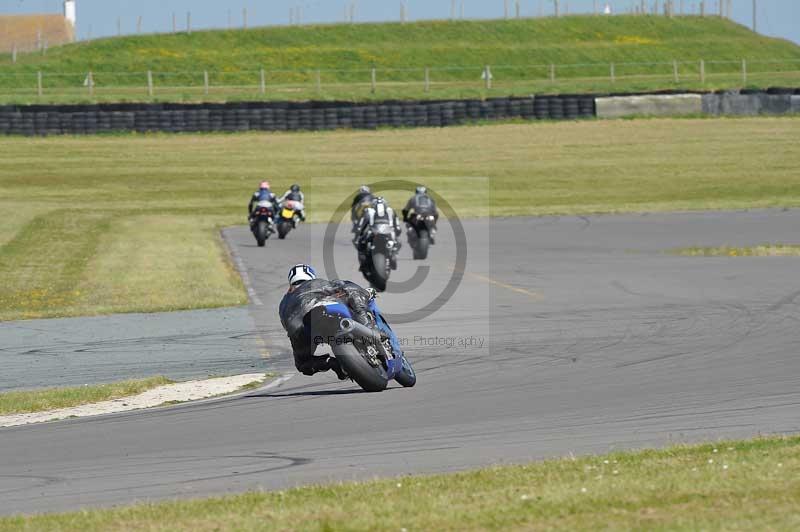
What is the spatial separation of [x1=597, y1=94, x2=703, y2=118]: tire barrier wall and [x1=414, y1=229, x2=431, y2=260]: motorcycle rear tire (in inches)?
1225

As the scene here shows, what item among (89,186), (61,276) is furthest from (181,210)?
(61,276)

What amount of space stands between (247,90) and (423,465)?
57.8 metres

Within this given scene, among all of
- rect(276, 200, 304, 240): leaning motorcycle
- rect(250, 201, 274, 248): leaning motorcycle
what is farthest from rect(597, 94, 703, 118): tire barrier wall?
rect(250, 201, 274, 248): leaning motorcycle

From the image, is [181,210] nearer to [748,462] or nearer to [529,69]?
[748,462]

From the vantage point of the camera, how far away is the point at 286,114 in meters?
55.2

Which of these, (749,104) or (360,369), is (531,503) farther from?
(749,104)

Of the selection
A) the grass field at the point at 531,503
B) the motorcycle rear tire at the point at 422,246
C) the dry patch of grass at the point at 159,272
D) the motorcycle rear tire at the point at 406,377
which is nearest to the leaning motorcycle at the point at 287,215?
the dry patch of grass at the point at 159,272

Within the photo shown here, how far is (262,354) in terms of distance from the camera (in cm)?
1609

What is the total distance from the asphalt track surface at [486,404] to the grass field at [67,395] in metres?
1.05

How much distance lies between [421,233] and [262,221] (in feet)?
16.9

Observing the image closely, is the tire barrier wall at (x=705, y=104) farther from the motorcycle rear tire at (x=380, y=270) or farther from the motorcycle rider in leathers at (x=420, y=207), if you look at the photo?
the motorcycle rear tire at (x=380, y=270)

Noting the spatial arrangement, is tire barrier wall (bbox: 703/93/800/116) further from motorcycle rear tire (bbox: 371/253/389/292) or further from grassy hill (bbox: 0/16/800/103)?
motorcycle rear tire (bbox: 371/253/389/292)

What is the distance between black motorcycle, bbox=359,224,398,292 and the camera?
21.6 metres

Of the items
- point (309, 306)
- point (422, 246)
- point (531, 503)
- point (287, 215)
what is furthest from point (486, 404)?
point (287, 215)
